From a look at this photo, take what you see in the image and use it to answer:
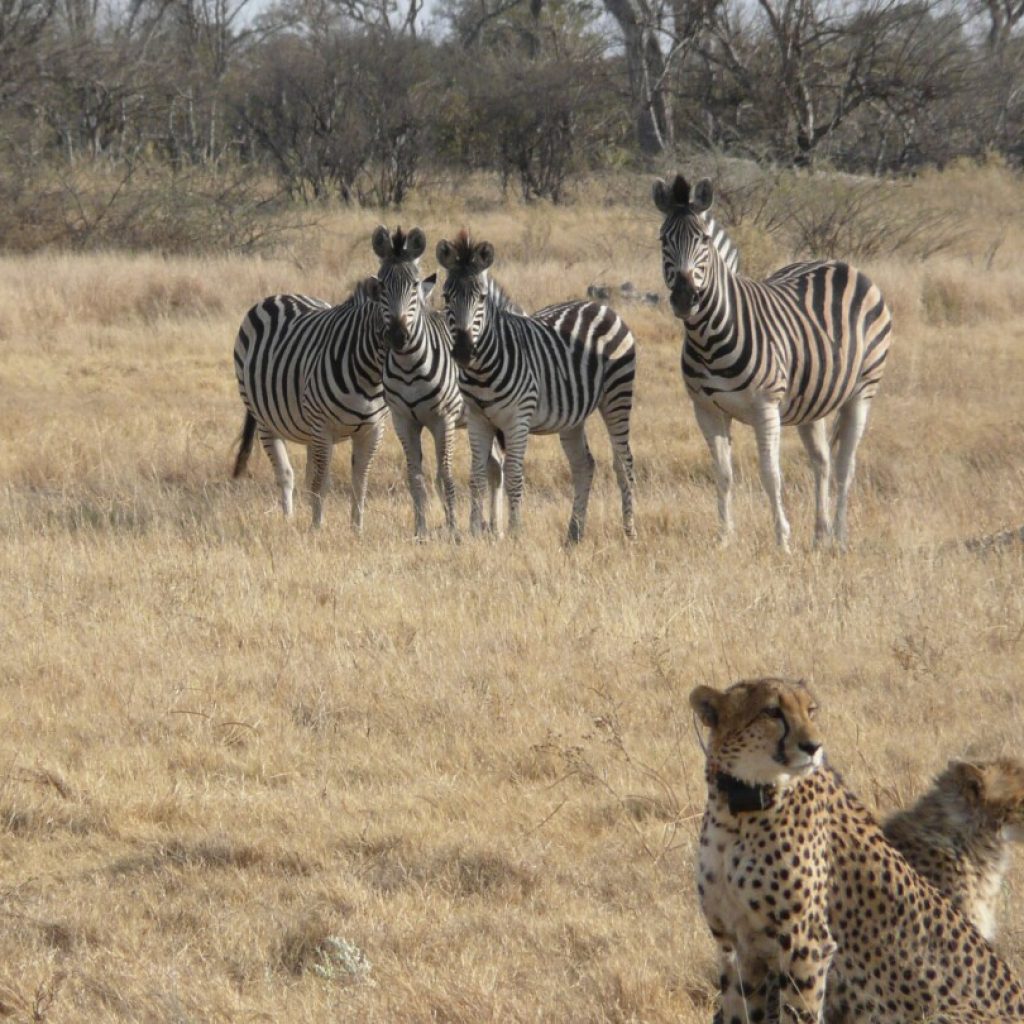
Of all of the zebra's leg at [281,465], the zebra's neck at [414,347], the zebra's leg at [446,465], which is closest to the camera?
the zebra's neck at [414,347]

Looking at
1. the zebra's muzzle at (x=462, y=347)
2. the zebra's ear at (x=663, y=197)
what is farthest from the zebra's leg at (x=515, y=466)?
the zebra's ear at (x=663, y=197)

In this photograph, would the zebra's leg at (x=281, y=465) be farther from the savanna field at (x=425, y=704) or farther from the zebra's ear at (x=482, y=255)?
the zebra's ear at (x=482, y=255)

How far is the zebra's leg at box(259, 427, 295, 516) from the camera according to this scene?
10.8 meters

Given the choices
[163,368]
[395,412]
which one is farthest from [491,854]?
[163,368]

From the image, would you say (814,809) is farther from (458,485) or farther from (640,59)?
(640,59)

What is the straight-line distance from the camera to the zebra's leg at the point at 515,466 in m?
9.75

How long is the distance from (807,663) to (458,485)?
558 cm

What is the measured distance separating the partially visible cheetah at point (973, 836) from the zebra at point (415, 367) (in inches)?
234

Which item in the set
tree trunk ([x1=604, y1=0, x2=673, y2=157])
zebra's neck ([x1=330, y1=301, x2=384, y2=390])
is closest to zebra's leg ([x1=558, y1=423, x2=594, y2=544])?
zebra's neck ([x1=330, y1=301, x2=384, y2=390])

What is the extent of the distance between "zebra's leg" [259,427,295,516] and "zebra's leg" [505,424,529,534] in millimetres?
1667

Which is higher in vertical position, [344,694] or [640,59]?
[640,59]

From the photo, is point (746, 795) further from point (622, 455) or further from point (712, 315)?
point (622, 455)

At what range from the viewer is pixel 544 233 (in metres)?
23.2

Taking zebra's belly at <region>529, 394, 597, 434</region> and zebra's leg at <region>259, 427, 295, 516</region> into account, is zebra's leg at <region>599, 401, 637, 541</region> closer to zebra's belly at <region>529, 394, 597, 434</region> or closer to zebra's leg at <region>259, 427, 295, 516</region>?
zebra's belly at <region>529, 394, 597, 434</region>
